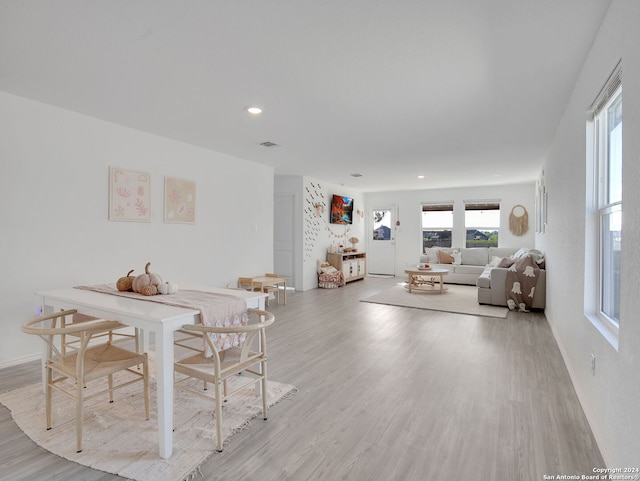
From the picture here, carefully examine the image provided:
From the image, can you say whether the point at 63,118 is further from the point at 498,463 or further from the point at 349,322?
the point at 498,463

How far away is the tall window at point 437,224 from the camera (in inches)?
379

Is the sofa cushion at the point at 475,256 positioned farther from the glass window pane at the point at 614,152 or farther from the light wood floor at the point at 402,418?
the glass window pane at the point at 614,152

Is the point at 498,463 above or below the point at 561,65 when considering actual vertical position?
below

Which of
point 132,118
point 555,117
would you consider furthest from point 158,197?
point 555,117

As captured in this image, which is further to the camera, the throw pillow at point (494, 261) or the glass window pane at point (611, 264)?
the throw pillow at point (494, 261)

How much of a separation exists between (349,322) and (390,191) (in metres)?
6.07

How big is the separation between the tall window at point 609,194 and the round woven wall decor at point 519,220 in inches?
271

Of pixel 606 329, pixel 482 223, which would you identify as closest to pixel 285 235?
pixel 482 223

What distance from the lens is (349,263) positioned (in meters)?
8.73

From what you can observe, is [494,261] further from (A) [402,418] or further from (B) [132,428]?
(B) [132,428]

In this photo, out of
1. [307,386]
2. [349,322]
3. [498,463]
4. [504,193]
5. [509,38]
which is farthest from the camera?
[504,193]

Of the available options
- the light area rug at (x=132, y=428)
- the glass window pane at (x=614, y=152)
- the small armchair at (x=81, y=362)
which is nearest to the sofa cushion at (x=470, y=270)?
the glass window pane at (x=614, y=152)

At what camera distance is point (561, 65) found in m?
2.56

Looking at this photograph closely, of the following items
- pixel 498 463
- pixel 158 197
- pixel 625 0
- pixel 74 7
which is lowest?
pixel 498 463
